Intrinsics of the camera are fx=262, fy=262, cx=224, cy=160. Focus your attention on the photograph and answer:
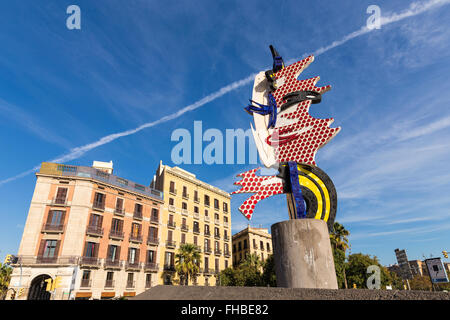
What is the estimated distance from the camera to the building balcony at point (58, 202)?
28.1 m

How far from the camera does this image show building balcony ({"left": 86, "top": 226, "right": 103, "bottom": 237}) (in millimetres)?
28416

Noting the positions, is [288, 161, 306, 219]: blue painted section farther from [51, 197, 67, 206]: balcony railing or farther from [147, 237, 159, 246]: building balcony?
[147, 237, 159, 246]: building balcony

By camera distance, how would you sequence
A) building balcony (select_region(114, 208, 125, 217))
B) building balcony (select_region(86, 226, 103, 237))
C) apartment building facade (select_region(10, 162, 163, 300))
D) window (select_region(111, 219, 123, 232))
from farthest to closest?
building balcony (select_region(114, 208, 125, 217)), window (select_region(111, 219, 123, 232)), building balcony (select_region(86, 226, 103, 237)), apartment building facade (select_region(10, 162, 163, 300))

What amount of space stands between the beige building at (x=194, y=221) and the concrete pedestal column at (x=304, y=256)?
98.4 ft

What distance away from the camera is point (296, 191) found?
29.5ft

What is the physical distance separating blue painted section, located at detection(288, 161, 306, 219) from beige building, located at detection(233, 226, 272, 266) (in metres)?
39.6

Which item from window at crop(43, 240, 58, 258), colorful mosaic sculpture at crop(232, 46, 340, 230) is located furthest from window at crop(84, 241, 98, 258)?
colorful mosaic sculpture at crop(232, 46, 340, 230)

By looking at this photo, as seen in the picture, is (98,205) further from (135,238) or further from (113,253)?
(135,238)

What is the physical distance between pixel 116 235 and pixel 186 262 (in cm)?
918

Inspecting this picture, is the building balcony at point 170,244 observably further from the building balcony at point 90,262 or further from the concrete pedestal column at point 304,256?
the concrete pedestal column at point 304,256

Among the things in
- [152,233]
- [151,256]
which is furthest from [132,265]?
[152,233]

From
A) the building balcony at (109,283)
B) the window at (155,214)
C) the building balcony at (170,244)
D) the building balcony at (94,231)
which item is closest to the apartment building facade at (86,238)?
the building balcony at (94,231)

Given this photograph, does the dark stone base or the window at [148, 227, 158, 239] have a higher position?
the window at [148, 227, 158, 239]
